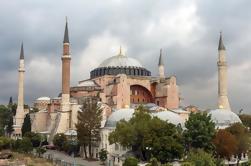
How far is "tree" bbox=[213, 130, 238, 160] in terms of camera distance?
29.5 meters

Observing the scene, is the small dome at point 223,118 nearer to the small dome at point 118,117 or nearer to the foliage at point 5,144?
the small dome at point 118,117

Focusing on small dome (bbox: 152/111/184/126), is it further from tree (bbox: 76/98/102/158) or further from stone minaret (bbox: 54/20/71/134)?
stone minaret (bbox: 54/20/71/134)

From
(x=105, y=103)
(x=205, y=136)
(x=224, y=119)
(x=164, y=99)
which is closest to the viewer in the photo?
(x=205, y=136)

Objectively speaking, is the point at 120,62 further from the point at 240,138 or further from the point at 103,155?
the point at 240,138

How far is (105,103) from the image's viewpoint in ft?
146

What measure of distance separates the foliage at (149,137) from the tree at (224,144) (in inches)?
92.8

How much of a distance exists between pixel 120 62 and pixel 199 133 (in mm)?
22773

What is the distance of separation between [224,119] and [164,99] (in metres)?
13.2

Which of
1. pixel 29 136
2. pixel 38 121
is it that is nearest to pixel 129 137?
pixel 29 136

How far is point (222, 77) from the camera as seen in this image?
4394 centimetres

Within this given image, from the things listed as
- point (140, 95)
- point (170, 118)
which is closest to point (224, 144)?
point (170, 118)

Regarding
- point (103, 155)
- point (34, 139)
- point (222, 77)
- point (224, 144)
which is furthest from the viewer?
point (222, 77)

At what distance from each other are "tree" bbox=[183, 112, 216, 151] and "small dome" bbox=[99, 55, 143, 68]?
21437 millimetres

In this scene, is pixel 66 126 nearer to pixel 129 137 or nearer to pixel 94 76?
pixel 94 76
